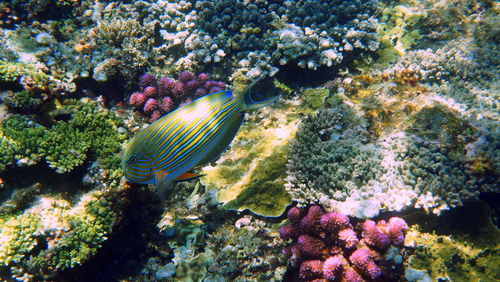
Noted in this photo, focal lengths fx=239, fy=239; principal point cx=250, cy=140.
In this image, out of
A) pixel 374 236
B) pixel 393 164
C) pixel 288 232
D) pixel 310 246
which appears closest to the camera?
pixel 374 236

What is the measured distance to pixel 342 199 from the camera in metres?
3.12

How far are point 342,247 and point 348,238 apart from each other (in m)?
0.19

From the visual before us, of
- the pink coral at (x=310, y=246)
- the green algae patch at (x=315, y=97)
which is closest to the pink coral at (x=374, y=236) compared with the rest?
the pink coral at (x=310, y=246)

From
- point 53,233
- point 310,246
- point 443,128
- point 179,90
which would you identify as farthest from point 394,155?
point 53,233

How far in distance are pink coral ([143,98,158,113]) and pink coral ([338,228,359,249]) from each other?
3695 mm

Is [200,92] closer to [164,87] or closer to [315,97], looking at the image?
[164,87]

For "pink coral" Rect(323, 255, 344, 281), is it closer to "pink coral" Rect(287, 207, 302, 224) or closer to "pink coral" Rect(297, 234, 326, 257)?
"pink coral" Rect(297, 234, 326, 257)

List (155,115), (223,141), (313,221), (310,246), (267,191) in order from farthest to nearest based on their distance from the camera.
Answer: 1. (155,115)
2. (267,191)
3. (313,221)
4. (310,246)
5. (223,141)

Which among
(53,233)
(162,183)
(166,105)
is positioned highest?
(162,183)

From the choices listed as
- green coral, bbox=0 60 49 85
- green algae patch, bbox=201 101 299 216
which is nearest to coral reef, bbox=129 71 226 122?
green algae patch, bbox=201 101 299 216

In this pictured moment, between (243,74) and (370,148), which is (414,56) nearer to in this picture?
(370,148)

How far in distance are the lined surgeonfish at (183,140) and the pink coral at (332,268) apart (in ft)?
6.24

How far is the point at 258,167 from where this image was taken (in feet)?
12.1

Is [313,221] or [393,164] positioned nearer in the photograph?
[313,221]
